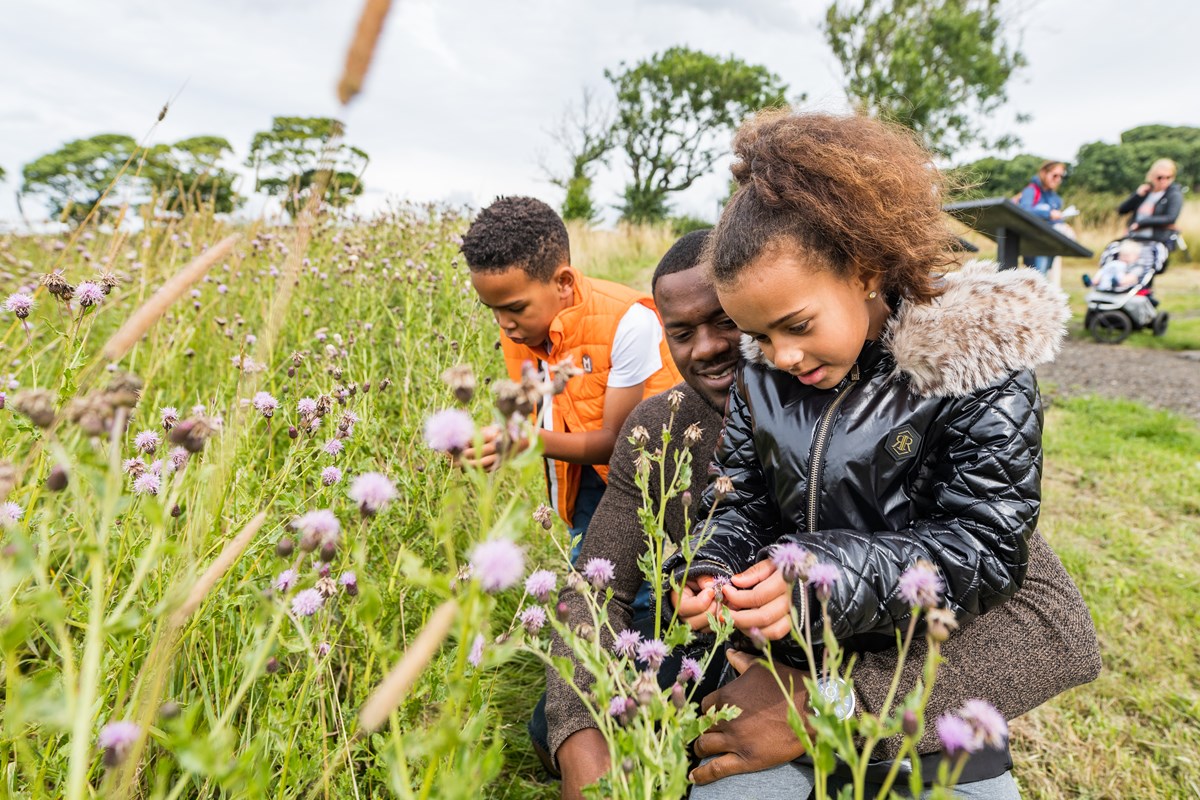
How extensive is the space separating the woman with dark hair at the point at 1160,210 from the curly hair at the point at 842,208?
9.21 m

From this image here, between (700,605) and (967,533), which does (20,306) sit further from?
(967,533)

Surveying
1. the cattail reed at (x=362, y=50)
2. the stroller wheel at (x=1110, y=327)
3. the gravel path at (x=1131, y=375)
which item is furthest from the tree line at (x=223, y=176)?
the stroller wheel at (x=1110, y=327)

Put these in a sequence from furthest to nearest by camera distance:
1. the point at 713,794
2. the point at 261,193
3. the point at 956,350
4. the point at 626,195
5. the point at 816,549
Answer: the point at 626,195
the point at 261,193
the point at 713,794
the point at 956,350
the point at 816,549

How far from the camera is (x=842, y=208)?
1.41 m

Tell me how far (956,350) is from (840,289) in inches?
9.6

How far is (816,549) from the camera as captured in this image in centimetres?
120

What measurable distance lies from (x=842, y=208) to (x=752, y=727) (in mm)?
1060

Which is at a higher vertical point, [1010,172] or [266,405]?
[1010,172]

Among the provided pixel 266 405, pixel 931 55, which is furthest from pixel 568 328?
pixel 931 55

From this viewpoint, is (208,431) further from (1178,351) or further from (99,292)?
(1178,351)

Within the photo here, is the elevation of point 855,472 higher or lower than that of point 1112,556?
higher

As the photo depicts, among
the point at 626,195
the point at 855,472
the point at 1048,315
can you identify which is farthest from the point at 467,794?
the point at 626,195

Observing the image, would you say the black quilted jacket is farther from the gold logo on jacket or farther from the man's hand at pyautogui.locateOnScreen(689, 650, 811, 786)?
the man's hand at pyautogui.locateOnScreen(689, 650, 811, 786)

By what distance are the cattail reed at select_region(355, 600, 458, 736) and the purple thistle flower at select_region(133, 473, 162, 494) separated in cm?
101
